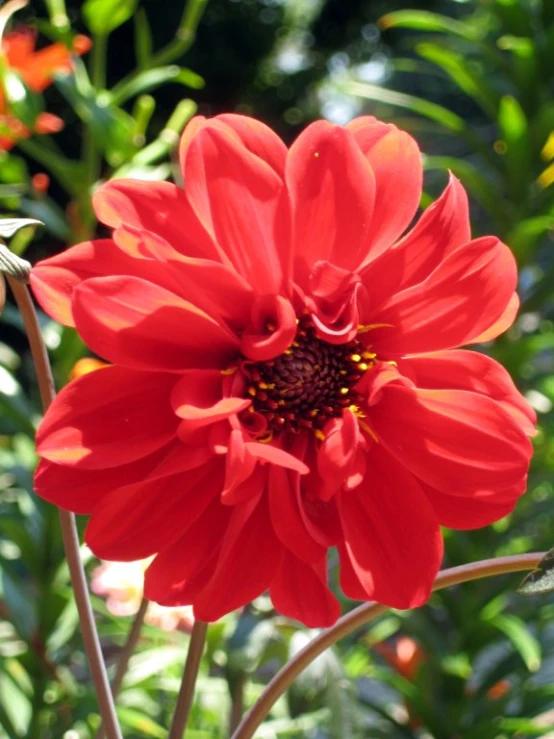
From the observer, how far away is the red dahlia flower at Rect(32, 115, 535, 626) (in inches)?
12.1

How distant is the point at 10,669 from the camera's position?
2.57ft

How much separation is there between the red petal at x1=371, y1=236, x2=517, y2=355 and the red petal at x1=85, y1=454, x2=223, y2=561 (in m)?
0.10

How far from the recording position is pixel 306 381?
1.18 feet

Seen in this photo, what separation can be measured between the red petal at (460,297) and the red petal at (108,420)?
0.10 metres

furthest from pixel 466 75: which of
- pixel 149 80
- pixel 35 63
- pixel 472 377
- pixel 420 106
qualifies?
pixel 472 377

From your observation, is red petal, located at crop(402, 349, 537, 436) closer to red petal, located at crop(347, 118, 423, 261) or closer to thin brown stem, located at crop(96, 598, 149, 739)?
red petal, located at crop(347, 118, 423, 261)

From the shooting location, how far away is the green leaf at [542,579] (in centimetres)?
27

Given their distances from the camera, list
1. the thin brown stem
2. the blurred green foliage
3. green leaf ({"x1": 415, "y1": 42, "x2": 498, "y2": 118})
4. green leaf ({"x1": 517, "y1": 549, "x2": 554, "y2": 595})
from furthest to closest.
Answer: green leaf ({"x1": 415, "y1": 42, "x2": 498, "y2": 118}), the blurred green foliage, the thin brown stem, green leaf ({"x1": 517, "y1": 549, "x2": 554, "y2": 595})

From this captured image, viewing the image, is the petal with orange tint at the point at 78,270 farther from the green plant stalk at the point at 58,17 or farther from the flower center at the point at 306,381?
the green plant stalk at the point at 58,17

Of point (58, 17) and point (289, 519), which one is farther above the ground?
point (58, 17)

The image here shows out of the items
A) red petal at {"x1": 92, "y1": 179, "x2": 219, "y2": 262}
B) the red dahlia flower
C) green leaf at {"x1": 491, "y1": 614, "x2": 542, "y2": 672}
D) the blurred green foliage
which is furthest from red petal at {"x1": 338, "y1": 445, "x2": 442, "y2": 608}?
green leaf at {"x1": 491, "y1": 614, "x2": 542, "y2": 672}

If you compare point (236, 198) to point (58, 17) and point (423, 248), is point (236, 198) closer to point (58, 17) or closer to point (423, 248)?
point (423, 248)

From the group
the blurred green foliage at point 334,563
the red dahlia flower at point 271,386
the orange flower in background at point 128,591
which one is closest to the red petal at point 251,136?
the red dahlia flower at point 271,386

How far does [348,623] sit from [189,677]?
0.06 m
